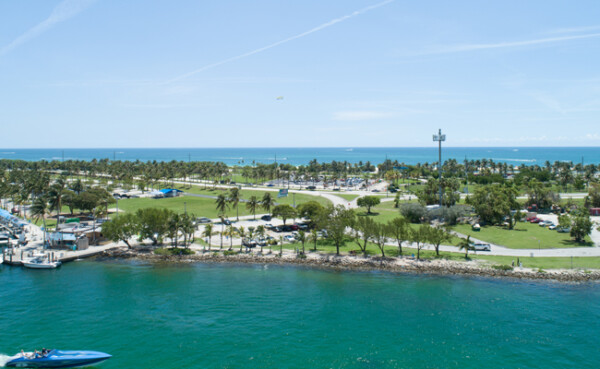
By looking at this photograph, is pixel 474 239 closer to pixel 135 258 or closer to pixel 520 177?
pixel 135 258

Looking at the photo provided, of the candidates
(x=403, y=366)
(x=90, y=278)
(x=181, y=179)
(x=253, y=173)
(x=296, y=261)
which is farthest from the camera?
(x=181, y=179)

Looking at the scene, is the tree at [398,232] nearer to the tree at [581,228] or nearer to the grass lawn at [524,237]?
the grass lawn at [524,237]

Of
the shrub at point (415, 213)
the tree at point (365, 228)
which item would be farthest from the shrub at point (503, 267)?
the shrub at point (415, 213)

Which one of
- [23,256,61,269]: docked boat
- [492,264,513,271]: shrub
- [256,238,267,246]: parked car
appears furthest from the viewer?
[256,238,267,246]: parked car

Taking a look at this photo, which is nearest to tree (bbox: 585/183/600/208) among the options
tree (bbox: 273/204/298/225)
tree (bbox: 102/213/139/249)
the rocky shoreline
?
the rocky shoreline

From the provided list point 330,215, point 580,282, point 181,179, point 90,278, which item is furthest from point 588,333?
point 181,179

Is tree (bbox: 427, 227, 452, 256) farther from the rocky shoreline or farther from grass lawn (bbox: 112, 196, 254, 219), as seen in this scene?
grass lawn (bbox: 112, 196, 254, 219)
